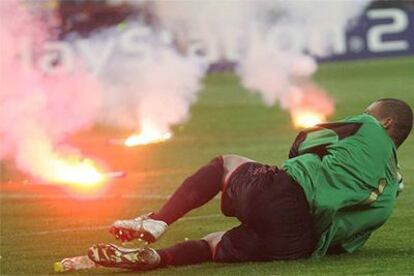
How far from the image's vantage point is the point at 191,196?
Result: 10.7m

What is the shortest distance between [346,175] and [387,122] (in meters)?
0.53

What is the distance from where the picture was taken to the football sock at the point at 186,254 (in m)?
10.7

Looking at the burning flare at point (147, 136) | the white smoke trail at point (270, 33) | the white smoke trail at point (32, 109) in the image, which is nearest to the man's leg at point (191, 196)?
the white smoke trail at point (32, 109)

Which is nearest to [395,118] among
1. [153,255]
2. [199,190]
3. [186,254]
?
[199,190]

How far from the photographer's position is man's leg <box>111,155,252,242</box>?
1040cm

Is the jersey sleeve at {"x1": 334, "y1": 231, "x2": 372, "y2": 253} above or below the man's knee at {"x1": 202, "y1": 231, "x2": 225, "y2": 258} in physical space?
below

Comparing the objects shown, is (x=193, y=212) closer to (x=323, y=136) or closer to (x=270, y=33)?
(x=323, y=136)

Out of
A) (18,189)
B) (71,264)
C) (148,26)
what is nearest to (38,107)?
(18,189)

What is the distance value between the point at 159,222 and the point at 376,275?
5.00 ft

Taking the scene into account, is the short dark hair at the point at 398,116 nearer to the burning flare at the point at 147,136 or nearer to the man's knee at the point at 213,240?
the man's knee at the point at 213,240

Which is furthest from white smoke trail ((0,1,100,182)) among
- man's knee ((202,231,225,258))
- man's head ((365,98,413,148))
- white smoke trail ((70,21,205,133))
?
man's head ((365,98,413,148))

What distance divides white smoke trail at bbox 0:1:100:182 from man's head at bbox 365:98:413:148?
7.82 meters

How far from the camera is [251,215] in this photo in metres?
10.5

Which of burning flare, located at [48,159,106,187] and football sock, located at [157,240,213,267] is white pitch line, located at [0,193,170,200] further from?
football sock, located at [157,240,213,267]
